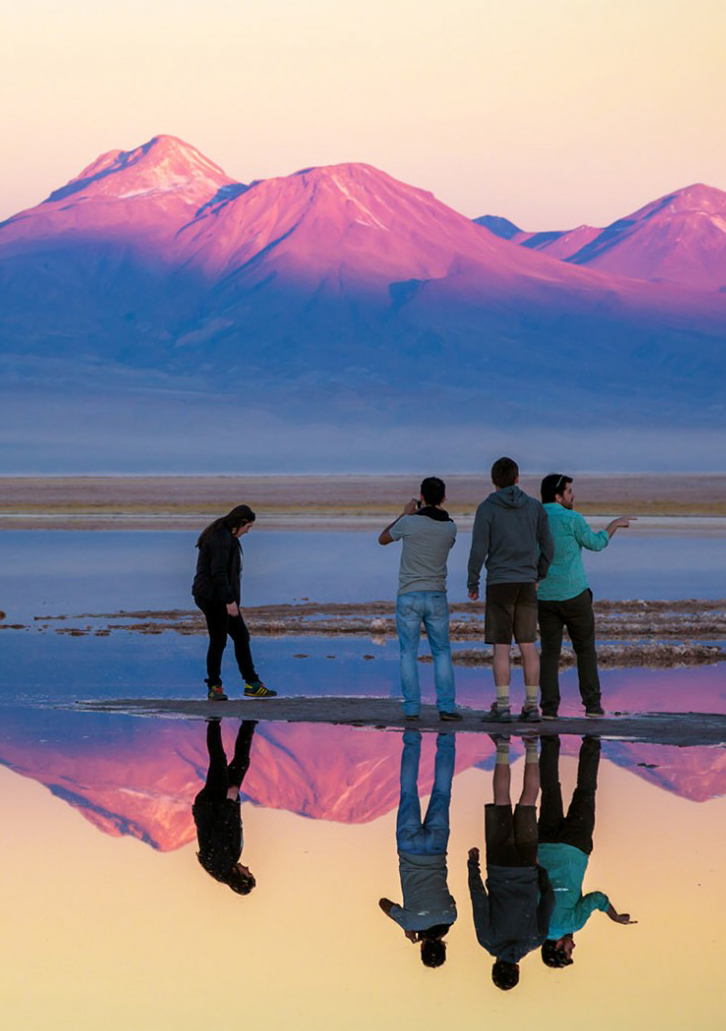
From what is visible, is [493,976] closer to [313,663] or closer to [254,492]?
[313,663]

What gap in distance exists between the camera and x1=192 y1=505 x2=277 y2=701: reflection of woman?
14.2 m

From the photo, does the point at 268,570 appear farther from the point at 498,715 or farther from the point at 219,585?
the point at 498,715

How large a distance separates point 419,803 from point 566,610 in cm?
368

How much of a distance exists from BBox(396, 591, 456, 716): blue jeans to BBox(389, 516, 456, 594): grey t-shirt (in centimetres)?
7

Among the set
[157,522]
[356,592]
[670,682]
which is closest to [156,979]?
[670,682]

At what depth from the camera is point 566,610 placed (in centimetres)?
1330

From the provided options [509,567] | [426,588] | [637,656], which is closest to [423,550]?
[426,588]

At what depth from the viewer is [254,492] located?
288 feet

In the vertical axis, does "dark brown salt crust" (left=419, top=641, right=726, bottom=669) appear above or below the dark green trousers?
below

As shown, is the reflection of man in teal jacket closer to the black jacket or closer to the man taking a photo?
the man taking a photo

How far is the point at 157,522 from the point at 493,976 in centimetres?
4953

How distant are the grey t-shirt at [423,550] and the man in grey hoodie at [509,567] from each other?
213 mm

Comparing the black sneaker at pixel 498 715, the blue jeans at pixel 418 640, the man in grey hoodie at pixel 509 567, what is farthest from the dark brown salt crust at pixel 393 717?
the man in grey hoodie at pixel 509 567

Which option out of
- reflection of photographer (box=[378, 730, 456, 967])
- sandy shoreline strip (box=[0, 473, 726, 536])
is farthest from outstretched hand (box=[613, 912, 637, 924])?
sandy shoreline strip (box=[0, 473, 726, 536])
